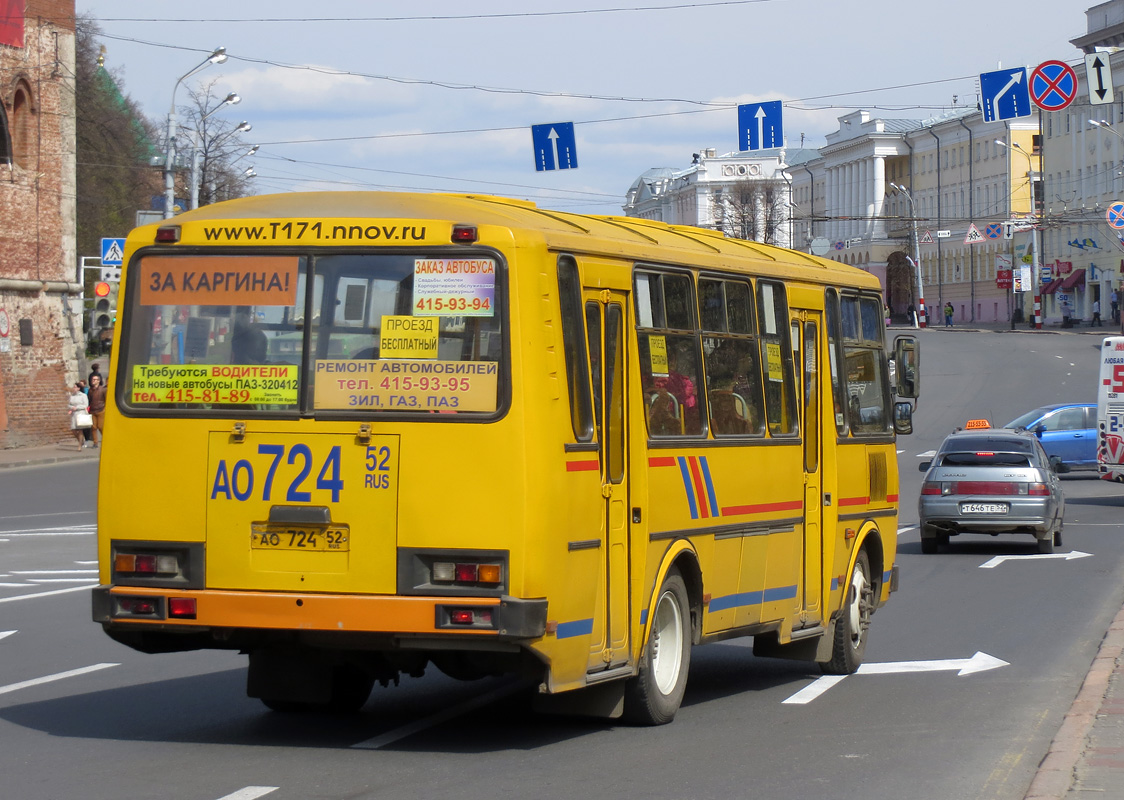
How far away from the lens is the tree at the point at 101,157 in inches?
3041

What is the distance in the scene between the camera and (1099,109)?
98.8 m

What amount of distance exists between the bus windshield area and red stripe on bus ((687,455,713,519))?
6.38 ft

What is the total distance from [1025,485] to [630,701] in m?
15.4

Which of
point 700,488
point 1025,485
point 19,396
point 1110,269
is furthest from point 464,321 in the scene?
point 1110,269

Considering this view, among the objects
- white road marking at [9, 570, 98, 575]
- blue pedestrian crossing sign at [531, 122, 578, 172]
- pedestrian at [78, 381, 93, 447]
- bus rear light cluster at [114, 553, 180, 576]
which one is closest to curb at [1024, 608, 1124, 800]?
bus rear light cluster at [114, 553, 180, 576]

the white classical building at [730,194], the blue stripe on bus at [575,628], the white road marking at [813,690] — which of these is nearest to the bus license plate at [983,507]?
the white road marking at [813,690]

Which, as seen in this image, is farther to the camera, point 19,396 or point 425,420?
point 19,396

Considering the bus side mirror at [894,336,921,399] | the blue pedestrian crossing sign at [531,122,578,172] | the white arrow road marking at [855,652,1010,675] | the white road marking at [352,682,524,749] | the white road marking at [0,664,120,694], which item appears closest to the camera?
the white road marking at [352,682,524,749]

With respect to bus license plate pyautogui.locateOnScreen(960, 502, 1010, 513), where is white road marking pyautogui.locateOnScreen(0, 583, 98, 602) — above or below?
below

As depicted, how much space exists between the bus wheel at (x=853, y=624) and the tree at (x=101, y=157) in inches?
2559

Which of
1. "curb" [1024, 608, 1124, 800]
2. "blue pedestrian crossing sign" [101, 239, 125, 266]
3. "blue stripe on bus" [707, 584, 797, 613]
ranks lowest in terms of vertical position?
"curb" [1024, 608, 1124, 800]

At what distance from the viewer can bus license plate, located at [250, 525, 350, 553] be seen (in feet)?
27.1

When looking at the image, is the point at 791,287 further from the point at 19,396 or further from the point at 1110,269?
the point at 1110,269

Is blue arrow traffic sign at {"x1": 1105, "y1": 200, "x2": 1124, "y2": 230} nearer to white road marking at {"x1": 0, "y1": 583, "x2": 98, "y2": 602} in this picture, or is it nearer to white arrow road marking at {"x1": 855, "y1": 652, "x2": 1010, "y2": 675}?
white road marking at {"x1": 0, "y1": 583, "x2": 98, "y2": 602}
